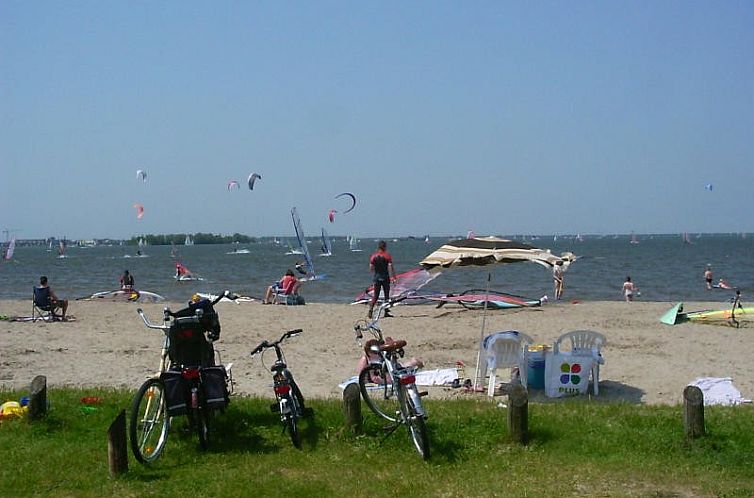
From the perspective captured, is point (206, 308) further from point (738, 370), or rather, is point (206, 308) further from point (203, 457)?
point (738, 370)

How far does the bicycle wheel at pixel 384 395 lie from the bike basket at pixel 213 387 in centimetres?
128

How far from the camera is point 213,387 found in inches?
248

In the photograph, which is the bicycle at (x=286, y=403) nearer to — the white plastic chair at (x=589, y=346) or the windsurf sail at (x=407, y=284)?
the white plastic chair at (x=589, y=346)

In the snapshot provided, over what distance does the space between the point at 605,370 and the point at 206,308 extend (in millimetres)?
6832

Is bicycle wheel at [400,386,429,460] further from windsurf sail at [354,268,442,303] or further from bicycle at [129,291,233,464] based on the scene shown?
windsurf sail at [354,268,442,303]

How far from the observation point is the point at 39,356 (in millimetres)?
12641

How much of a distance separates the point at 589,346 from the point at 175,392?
5.63 metres

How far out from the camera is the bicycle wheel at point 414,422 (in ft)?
19.6

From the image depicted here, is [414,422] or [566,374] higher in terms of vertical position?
[414,422]

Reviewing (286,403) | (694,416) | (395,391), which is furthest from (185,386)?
(694,416)

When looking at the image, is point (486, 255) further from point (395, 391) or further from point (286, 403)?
point (286, 403)

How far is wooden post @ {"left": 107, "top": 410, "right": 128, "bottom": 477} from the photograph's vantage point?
223 inches

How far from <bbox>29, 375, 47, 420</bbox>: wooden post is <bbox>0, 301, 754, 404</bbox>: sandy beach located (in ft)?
8.81

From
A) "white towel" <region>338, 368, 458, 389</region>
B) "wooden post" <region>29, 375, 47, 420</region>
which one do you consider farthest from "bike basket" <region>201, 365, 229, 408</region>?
"white towel" <region>338, 368, 458, 389</region>
